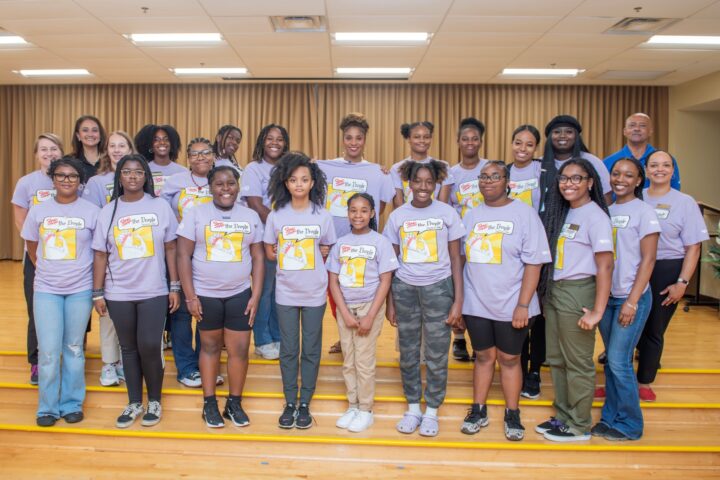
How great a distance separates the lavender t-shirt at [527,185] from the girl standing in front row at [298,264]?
1.12 m

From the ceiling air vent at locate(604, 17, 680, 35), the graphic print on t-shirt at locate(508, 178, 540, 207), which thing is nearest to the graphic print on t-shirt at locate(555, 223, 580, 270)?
the graphic print on t-shirt at locate(508, 178, 540, 207)

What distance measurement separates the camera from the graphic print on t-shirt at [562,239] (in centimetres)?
281

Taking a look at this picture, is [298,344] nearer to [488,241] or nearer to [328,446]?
[328,446]

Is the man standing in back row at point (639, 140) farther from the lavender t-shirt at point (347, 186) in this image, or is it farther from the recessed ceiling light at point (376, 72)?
the recessed ceiling light at point (376, 72)

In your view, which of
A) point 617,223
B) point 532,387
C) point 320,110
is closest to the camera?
point 617,223

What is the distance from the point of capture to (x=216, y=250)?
2941 mm

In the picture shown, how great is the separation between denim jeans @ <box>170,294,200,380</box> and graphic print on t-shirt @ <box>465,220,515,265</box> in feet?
5.50

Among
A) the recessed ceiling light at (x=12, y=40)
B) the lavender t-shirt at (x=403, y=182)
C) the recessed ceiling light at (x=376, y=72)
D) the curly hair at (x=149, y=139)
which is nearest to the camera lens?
the lavender t-shirt at (x=403, y=182)

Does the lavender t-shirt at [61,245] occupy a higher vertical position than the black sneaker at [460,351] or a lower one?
higher

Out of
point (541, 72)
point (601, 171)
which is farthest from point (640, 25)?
point (601, 171)

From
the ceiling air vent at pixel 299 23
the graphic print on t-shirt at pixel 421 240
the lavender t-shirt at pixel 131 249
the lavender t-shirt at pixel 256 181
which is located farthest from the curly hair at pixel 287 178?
the ceiling air vent at pixel 299 23

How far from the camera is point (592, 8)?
495 cm

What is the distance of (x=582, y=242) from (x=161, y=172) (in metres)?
2.51

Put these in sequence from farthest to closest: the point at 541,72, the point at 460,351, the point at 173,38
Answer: the point at 541,72 → the point at 173,38 → the point at 460,351
